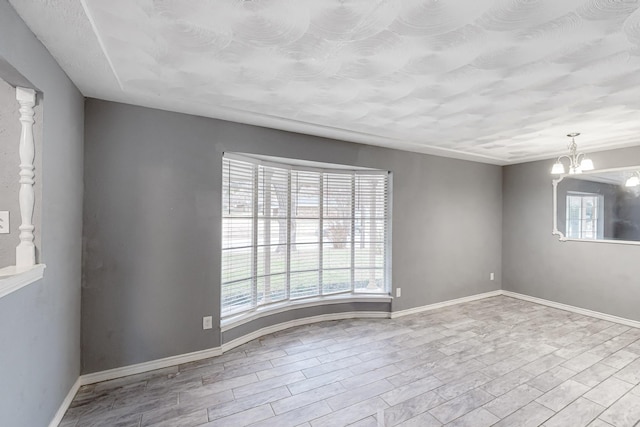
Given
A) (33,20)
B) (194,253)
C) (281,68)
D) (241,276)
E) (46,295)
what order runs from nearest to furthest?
(33,20), (46,295), (281,68), (194,253), (241,276)

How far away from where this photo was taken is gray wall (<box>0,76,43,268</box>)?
1622 millimetres

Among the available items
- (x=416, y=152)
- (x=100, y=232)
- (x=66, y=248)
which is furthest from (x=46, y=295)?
Answer: (x=416, y=152)

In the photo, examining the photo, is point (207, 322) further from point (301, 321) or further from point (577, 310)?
point (577, 310)

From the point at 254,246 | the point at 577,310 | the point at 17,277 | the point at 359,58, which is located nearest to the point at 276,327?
the point at 254,246

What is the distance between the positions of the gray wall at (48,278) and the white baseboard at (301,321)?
1302mm

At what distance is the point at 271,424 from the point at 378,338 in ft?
5.59

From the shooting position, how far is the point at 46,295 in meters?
1.78

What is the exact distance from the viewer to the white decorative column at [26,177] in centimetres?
159

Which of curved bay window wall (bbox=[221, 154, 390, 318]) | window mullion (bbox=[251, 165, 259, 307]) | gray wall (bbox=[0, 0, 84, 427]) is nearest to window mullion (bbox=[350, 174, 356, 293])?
curved bay window wall (bbox=[221, 154, 390, 318])

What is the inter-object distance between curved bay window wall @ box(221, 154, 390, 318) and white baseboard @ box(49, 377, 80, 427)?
1.23 metres

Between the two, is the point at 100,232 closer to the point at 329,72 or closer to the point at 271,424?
the point at 271,424

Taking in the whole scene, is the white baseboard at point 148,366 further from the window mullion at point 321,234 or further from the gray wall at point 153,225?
the window mullion at point 321,234

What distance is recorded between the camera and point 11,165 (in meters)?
1.65

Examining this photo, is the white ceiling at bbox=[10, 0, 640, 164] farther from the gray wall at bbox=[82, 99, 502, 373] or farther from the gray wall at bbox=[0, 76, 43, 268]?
the gray wall at bbox=[0, 76, 43, 268]
